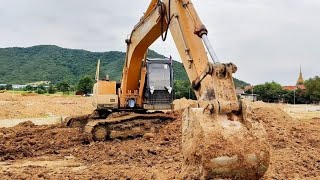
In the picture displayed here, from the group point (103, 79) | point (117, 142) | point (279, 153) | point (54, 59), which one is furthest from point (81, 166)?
point (54, 59)

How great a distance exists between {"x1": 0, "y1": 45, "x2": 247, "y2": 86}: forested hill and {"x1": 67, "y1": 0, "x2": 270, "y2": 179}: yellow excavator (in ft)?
252

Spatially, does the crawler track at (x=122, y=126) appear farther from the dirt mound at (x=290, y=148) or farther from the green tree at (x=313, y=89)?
the green tree at (x=313, y=89)

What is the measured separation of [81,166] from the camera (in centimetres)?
988

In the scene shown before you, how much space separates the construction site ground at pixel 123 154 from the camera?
27.7ft

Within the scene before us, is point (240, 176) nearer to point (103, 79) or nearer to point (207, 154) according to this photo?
point (207, 154)

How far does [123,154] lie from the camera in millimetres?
10898

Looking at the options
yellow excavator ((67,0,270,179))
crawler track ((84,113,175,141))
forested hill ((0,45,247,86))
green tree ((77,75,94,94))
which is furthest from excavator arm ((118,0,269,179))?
forested hill ((0,45,247,86))

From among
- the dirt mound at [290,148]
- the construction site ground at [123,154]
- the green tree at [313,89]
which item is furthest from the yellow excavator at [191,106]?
the green tree at [313,89]

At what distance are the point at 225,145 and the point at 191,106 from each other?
1141 millimetres

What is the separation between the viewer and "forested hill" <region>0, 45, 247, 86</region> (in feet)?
335

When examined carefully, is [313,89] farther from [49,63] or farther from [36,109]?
[49,63]

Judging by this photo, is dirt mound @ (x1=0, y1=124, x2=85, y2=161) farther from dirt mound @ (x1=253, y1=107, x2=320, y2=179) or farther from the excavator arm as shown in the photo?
the excavator arm

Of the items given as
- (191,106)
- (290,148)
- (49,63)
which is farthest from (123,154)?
(49,63)

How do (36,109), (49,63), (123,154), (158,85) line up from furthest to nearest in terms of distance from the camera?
(49,63), (36,109), (158,85), (123,154)
